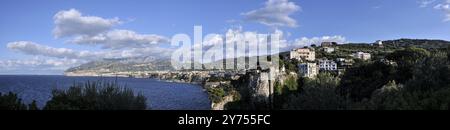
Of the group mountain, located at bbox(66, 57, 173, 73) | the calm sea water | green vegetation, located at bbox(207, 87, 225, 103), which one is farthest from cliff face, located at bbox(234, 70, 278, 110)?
mountain, located at bbox(66, 57, 173, 73)

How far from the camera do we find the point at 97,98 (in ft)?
47.9

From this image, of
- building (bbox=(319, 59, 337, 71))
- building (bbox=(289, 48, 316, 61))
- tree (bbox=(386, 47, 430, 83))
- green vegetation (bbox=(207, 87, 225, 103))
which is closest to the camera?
tree (bbox=(386, 47, 430, 83))

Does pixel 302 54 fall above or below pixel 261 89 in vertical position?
above

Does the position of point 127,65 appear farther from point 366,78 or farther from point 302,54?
point 366,78

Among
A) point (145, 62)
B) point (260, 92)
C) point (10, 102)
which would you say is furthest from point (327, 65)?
point (145, 62)

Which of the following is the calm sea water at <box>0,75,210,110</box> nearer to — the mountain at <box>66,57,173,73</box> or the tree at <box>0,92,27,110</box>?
the tree at <box>0,92,27,110</box>

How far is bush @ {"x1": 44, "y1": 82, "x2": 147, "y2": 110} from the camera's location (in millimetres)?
14055

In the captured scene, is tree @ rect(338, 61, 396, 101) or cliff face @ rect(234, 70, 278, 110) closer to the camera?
tree @ rect(338, 61, 396, 101)

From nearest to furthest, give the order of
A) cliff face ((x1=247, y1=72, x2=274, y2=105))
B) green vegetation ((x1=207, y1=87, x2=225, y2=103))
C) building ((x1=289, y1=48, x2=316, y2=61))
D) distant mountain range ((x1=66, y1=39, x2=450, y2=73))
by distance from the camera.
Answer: cliff face ((x1=247, y1=72, x2=274, y2=105)), green vegetation ((x1=207, y1=87, x2=225, y2=103)), building ((x1=289, y1=48, x2=316, y2=61)), distant mountain range ((x1=66, y1=39, x2=450, y2=73))

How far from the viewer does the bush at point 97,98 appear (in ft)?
46.1
